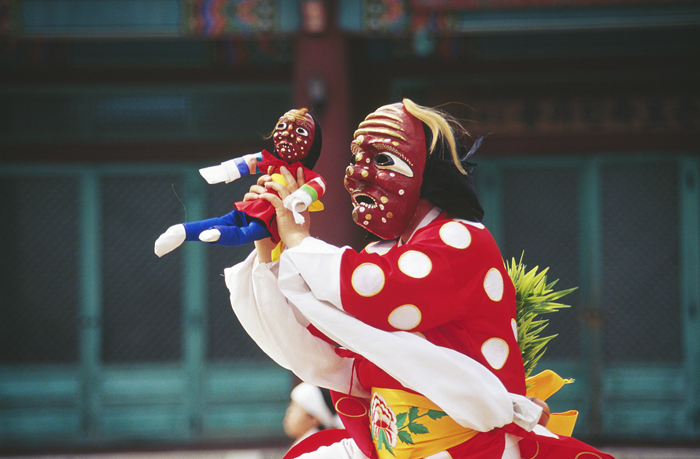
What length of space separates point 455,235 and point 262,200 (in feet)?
1.60

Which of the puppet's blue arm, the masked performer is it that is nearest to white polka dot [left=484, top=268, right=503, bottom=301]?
the masked performer

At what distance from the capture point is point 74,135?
5.29 metres

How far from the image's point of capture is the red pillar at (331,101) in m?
4.70

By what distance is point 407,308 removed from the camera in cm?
140

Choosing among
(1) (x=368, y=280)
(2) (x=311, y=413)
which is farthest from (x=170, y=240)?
(2) (x=311, y=413)

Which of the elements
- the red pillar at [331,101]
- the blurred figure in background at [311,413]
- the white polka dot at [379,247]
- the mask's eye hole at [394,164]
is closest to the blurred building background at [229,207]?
the red pillar at [331,101]

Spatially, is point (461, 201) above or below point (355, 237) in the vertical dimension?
above

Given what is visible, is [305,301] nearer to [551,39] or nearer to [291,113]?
[291,113]

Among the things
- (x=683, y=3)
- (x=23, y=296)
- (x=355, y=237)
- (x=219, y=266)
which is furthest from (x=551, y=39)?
(x=23, y=296)

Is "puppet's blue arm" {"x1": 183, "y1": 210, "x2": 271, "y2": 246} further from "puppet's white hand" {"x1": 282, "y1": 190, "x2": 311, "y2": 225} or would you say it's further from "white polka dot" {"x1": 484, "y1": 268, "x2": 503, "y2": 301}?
"white polka dot" {"x1": 484, "y1": 268, "x2": 503, "y2": 301}

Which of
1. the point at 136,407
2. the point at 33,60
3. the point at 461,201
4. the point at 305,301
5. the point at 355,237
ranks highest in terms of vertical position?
the point at 33,60

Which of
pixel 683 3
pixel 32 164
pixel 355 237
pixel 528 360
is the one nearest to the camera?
pixel 528 360

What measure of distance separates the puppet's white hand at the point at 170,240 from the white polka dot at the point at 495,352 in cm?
78

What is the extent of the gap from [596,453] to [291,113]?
3.99 feet
